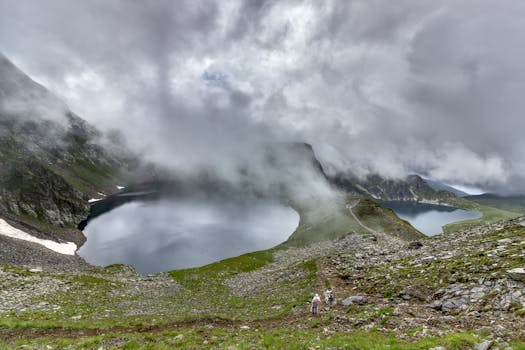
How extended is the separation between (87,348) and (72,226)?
193 m

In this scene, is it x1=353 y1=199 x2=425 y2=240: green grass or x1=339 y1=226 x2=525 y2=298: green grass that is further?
x1=353 y1=199 x2=425 y2=240: green grass

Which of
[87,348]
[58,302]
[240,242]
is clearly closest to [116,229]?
[240,242]

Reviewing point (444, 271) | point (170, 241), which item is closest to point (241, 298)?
point (444, 271)

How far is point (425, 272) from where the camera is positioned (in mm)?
25062

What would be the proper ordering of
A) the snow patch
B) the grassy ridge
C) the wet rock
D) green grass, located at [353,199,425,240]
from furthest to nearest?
green grass, located at [353,199,425,240], the snow patch, the wet rock, the grassy ridge

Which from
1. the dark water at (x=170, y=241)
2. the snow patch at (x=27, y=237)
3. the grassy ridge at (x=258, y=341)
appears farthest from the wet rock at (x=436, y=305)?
the snow patch at (x=27, y=237)

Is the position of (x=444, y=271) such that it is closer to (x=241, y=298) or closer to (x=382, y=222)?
(x=241, y=298)

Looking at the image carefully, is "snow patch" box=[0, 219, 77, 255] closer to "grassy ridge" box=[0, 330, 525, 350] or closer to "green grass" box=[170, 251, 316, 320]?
"green grass" box=[170, 251, 316, 320]

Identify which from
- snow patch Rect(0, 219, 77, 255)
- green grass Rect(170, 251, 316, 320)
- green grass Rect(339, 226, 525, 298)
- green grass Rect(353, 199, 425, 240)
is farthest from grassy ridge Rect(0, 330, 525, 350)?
snow patch Rect(0, 219, 77, 255)

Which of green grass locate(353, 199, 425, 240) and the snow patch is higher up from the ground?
the snow patch

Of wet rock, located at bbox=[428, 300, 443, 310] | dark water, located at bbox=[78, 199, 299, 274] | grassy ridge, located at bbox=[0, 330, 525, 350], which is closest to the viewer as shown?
grassy ridge, located at bbox=[0, 330, 525, 350]

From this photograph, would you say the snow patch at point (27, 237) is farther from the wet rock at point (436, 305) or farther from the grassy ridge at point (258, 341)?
the wet rock at point (436, 305)

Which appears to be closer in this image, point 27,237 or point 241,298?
point 241,298

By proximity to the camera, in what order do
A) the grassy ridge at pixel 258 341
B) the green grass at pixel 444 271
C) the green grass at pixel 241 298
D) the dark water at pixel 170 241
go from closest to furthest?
the grassy ridge at pixel 258 341 < the green grass at pixel 444 271 < the green grass at pixel 241 298 < the dark water at pixel 170 241
